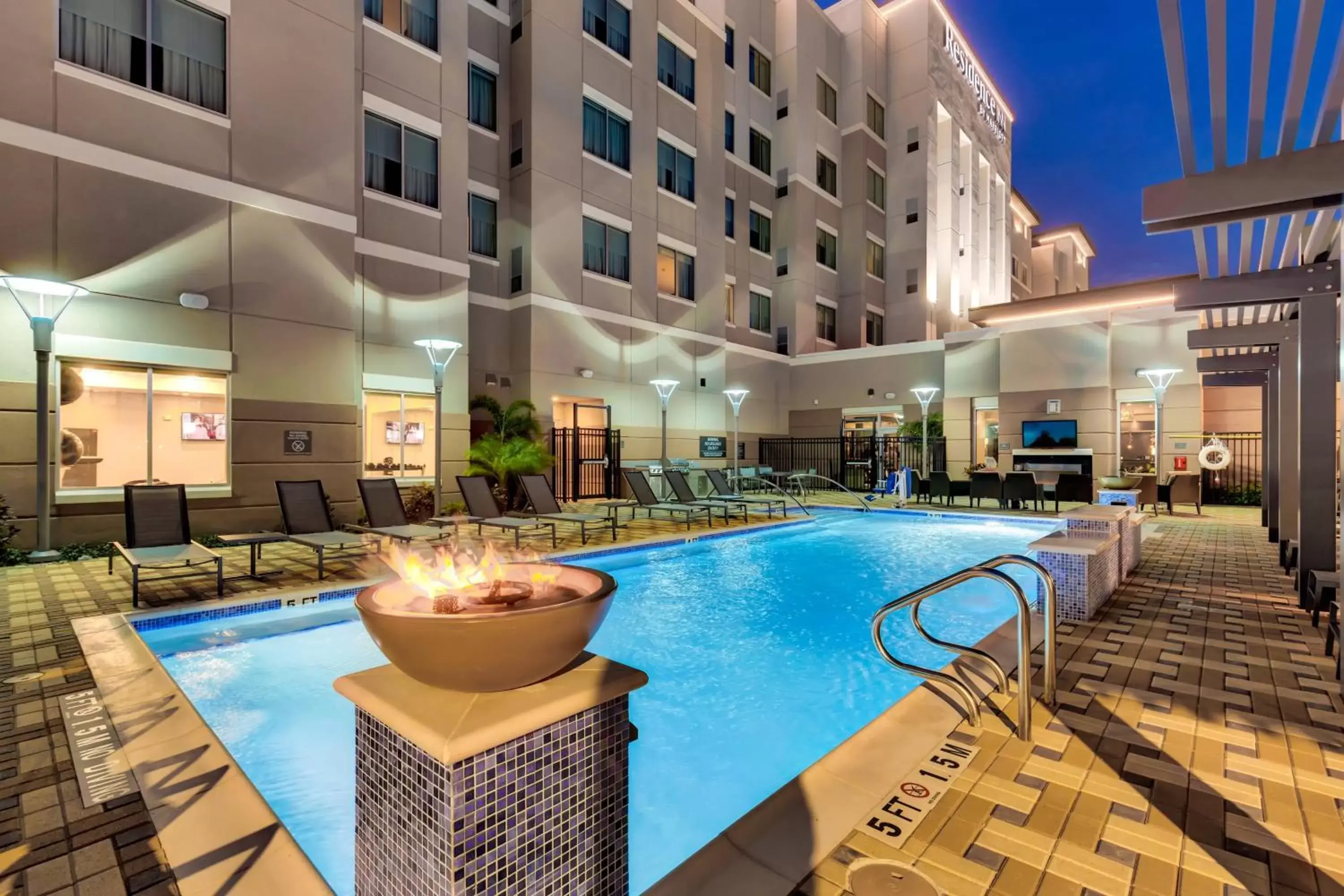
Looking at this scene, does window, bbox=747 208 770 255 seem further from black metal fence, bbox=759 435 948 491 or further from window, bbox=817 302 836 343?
black metal fence, bbox=759 435 948 491

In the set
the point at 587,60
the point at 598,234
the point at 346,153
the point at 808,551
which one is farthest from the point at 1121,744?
the point at 587,60

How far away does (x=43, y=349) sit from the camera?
23.2 feet

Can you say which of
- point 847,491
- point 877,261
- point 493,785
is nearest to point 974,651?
point 493,785

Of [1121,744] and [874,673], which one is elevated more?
[1121,744]

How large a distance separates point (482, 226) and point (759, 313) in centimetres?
1120

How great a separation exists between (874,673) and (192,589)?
6282mm

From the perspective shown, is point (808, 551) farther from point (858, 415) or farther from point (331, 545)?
point (858, 415)

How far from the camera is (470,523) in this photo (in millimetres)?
9047

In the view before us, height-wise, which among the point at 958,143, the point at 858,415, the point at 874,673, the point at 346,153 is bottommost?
the point at 874,673

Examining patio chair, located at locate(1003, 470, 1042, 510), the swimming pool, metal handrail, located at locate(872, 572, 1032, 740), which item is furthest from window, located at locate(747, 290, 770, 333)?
metal handrail, located at locate(872, 572, 1032, 740)

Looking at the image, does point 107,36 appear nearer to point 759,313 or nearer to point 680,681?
point 680,681

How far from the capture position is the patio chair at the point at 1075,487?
1423cm

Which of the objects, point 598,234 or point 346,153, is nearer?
point 346,153

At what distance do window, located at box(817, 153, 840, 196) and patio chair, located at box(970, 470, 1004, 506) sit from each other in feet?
49.1
